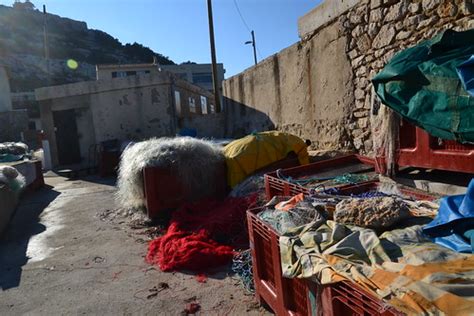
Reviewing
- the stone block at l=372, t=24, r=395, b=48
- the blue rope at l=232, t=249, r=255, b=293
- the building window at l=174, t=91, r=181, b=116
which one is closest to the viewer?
the blue rope at l=232, t=249, r=255, b=293

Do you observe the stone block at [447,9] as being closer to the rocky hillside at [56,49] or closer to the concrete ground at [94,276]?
the concrete ground at [94,276]

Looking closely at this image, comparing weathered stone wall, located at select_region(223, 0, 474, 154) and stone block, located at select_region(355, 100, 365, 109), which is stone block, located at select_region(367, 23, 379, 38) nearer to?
weathered stone wall, located at select_region(223, 0, 474, 154)

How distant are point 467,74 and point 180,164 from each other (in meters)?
4.59

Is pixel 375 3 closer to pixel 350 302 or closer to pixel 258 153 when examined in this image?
pixel 258 153

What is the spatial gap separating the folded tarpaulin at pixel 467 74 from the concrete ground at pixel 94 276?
2221 millimetres

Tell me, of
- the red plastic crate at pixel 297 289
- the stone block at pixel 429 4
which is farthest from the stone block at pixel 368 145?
the red plastic crate at pixel 297 289

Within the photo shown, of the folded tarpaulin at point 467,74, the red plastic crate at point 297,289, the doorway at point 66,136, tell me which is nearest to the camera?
the red plastic crate at point 297,289

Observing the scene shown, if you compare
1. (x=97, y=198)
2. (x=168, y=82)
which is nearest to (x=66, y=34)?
(x=168, y=82)

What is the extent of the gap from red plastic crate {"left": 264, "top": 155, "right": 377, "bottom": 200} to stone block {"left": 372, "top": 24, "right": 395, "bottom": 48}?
61.2 inches

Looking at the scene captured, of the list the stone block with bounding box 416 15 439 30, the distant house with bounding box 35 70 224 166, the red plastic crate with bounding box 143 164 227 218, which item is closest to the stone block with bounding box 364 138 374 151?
the stone block with bounding box 416 15 439 30

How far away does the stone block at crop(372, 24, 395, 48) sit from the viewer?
4945 mm

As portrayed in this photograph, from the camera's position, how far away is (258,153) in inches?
250

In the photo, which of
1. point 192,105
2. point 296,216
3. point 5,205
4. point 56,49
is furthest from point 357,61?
point 56,49

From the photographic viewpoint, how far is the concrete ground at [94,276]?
3.57 m
